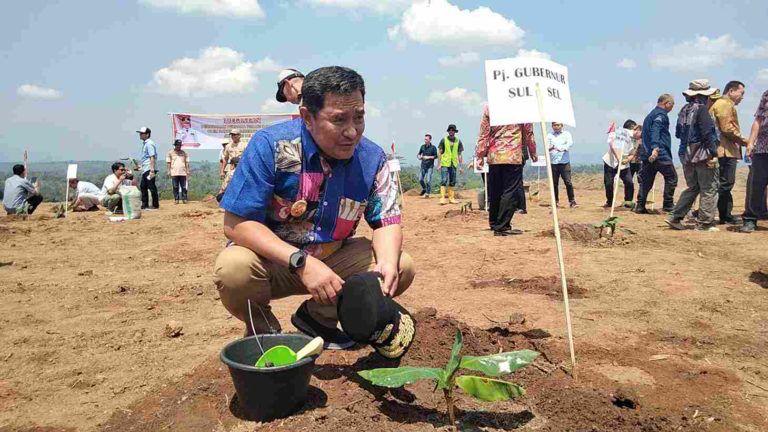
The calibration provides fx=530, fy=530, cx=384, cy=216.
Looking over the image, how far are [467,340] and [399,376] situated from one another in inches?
38.3

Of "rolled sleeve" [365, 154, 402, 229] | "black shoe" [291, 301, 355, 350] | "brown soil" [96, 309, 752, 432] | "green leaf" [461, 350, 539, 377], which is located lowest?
"brown soil" [96, 309, 752, 432]

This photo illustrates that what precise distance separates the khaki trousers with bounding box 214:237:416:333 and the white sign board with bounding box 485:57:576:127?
49.1 inches

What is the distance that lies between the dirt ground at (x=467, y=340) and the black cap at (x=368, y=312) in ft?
1.02

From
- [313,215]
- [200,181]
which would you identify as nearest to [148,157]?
[313,215]

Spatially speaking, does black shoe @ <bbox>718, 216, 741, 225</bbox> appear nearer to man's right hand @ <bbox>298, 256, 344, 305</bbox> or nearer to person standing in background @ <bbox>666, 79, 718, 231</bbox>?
person standing in background @ <bbox>666, 79, 718, 231</bbox>

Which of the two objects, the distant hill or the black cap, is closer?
the black cap

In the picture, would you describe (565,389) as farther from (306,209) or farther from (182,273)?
(182,273)

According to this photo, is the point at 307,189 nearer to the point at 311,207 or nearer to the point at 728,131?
the point at 311,207

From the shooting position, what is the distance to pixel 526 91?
347cm

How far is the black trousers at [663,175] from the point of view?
9.12 meters

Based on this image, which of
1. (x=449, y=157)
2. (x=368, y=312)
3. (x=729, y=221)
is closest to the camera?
(x=368, y=312)

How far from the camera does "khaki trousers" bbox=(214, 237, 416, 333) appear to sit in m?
2.65

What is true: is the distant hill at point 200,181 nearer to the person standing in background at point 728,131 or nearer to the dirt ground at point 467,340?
the person standing in background at point 728,131

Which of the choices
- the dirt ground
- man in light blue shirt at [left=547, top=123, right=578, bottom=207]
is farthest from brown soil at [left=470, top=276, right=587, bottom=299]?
man in light blue shirt at [left=547, top=123, right=578, bottom=207]
